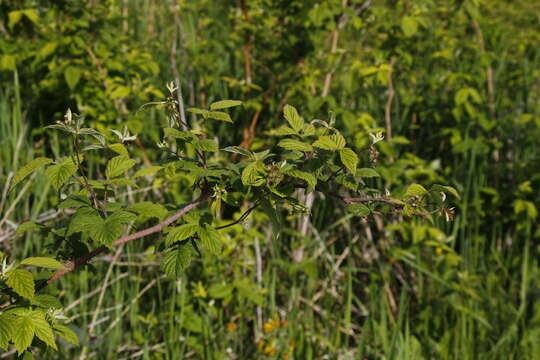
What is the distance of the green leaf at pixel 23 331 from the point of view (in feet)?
2.79

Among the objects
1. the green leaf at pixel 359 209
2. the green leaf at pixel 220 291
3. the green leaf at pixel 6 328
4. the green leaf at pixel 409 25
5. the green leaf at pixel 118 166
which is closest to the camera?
the green leaf at pixel 6 328

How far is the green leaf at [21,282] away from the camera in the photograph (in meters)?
0.87

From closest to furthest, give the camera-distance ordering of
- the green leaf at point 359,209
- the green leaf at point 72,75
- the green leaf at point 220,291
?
the green leaf at point 359,209
the green leaf at point 220,291
the green leaf at point 72,75

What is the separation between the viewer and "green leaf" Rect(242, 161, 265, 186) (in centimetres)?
88

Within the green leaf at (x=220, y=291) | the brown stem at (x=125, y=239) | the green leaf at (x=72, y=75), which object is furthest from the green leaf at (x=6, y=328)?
the green leaf at (x=72, y=75)

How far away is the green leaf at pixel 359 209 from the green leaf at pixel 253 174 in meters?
0.17

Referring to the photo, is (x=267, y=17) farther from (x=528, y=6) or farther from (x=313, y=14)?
(x=528, y=6)

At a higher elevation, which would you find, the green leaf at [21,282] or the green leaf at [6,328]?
the green leaf at [21,282]

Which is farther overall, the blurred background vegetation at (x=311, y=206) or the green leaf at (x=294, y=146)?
the blurred background vegetation at (x=311, y=206)

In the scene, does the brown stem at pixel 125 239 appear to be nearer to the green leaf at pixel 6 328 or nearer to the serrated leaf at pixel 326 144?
the green leaf at pixel 6 328

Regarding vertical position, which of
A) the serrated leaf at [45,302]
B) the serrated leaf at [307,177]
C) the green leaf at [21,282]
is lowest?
the serrated leaf at [45,302]

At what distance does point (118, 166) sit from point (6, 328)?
1.20 feet

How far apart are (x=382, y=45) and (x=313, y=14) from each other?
1.60 ft

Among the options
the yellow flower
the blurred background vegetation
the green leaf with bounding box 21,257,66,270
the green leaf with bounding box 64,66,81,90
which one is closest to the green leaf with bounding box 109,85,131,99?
the blurred background vegetation
